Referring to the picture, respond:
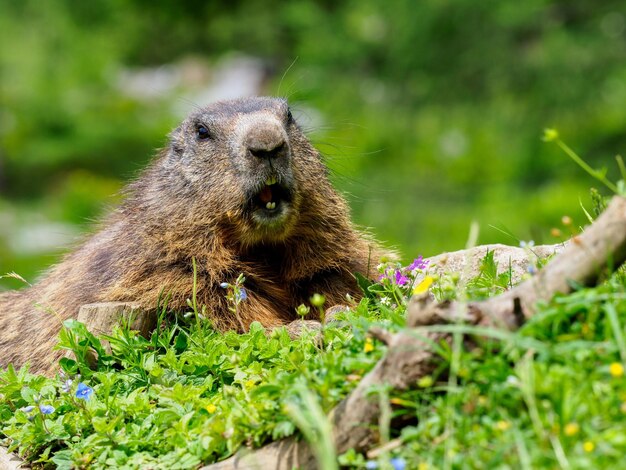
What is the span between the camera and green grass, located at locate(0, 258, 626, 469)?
2.51 meters

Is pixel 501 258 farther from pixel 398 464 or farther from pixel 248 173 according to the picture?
pixel 398 464

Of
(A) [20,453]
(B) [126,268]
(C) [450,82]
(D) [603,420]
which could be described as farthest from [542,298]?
(C) [450,82]

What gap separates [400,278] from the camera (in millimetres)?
4156

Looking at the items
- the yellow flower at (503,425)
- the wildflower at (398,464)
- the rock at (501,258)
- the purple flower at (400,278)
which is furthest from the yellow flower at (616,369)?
the rock at (501,258)

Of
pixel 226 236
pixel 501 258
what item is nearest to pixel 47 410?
pixel 226 236

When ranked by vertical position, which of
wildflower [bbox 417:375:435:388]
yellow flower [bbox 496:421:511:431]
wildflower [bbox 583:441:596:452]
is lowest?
wildflower [bbox 583:441:596:452]

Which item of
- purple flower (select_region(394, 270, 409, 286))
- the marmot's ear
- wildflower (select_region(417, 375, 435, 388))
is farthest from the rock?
wildflower (select_region(417, 375, 435, 388))

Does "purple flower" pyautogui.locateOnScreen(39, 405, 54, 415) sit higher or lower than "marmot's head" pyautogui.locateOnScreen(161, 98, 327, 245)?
lower

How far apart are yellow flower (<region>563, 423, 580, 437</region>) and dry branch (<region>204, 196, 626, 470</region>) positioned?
402mm

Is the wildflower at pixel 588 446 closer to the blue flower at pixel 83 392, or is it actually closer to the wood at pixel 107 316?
the blue flower at pixel 83 392

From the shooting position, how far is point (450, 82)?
12.4m

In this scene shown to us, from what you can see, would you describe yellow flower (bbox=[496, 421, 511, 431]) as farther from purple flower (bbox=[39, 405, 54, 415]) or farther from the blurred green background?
the blurred green background

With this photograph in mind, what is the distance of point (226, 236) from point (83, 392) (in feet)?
4.77

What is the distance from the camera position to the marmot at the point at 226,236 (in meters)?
4.77
